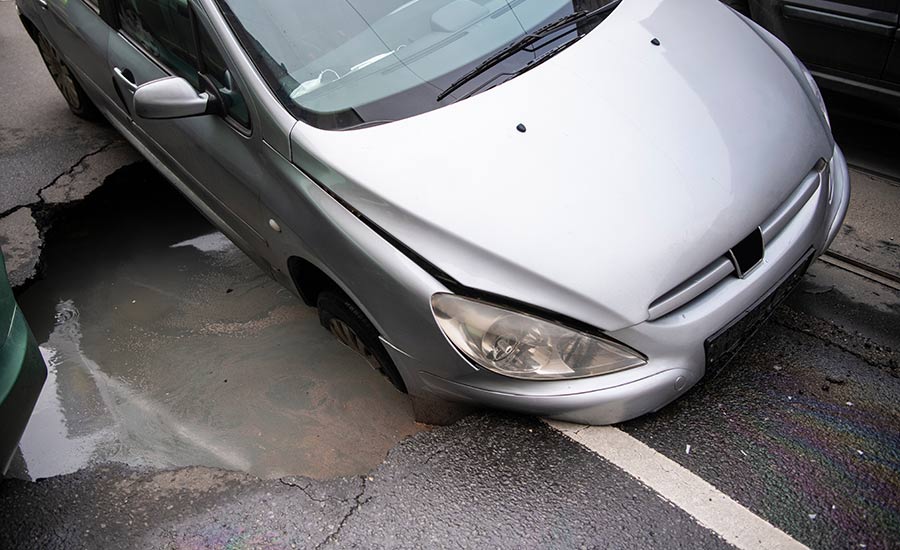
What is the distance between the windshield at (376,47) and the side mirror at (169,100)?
0.28 m

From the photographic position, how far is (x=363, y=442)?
10.2 feet

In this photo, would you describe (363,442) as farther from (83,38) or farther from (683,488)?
(83,38)

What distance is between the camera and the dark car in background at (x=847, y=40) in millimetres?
4078

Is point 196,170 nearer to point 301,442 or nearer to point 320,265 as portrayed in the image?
point 320,265

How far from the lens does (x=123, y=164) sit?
4.87 m

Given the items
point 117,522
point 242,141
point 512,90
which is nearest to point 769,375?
point 512,90

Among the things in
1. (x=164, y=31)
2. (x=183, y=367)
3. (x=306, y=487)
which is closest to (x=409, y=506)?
(x=306, y=487)

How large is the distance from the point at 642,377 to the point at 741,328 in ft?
1.41

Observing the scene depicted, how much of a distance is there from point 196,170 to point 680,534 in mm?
2510

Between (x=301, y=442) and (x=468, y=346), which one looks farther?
(x=301, y=442)

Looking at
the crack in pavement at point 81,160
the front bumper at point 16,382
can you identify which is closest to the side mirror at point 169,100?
the front bumper at point 16,382

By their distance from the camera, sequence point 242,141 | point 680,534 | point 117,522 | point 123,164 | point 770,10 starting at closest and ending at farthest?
point 680,534 < point 117,522 < point 242,141 < point 770,10 < point 123,164

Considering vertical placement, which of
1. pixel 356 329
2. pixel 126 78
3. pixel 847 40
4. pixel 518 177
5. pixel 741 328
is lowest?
pixel 847 40

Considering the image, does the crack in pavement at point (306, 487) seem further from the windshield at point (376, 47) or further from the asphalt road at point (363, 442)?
the windshield at point (376, 47)
